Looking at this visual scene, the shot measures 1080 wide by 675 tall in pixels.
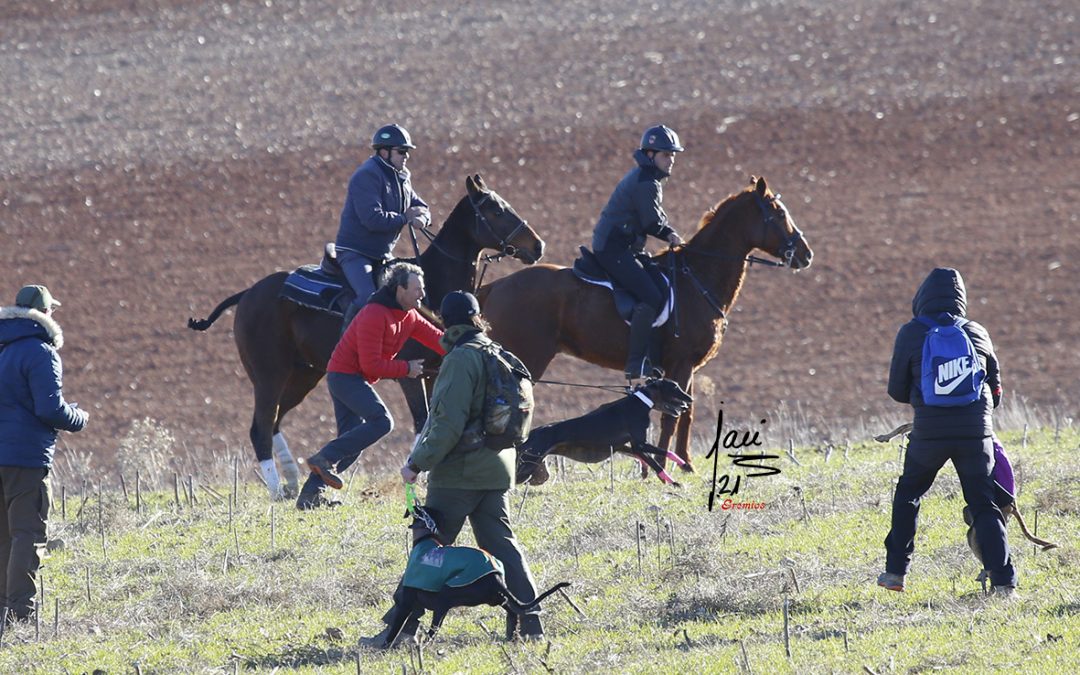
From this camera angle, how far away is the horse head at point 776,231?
549 inches

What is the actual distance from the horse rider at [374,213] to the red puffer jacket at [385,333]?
1.93m

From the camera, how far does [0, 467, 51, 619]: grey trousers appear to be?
9172 mm

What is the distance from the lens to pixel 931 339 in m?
8.39

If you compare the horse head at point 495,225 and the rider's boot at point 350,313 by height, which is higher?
the horse head at point 495,225

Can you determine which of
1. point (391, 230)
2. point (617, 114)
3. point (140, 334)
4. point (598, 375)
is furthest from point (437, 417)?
point (617, 114)

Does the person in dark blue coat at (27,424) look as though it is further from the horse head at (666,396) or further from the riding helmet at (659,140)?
the riding helmet at (659,140)

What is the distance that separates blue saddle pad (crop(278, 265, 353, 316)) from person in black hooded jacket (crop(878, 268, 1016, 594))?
596 cm

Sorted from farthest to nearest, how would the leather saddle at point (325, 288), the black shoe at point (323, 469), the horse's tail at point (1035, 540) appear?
the leather saddle at point (325, 288) < the black shoe at point (323, 469) < the horse's tail at point (1035, 540)

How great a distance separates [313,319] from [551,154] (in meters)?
16.6

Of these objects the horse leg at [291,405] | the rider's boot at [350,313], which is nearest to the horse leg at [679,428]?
the rider's boot at [350,313]

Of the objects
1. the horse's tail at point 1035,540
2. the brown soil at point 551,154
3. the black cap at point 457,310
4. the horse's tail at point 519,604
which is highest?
A: the brown soil at point 551,154

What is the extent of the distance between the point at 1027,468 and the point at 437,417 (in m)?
5.69

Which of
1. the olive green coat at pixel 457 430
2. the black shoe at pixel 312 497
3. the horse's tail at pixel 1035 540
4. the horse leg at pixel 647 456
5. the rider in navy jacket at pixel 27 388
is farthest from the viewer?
the black shoe at pixel 312 497

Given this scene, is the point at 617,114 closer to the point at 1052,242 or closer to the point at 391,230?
the point at 1052,242
